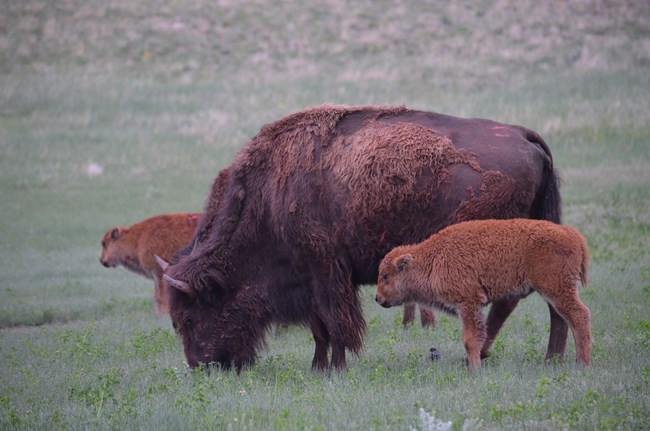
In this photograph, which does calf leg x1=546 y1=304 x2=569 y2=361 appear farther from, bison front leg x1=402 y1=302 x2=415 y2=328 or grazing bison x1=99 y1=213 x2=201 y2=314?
grazing bison x1=99 y1=213 x2=201 y2=314

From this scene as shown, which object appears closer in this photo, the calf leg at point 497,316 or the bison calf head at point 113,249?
the calf leg at point 497,316

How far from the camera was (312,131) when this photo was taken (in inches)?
402

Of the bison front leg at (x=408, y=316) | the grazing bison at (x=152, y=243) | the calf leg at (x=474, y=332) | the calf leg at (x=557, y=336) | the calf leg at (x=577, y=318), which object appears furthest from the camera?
the grazing bison at (x=152, y=243)

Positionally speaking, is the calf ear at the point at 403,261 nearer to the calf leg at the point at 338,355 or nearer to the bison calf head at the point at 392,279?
the bison calf head at the point at 392,279

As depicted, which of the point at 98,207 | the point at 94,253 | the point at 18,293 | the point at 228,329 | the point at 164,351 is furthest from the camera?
the point at 98,207

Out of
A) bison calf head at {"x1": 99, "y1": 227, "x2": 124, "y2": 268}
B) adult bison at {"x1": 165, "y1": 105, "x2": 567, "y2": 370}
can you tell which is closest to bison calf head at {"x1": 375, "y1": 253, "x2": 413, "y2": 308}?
adult bison at {"x1": 165, "y1": 105, "x2": 567, "y2": 370}

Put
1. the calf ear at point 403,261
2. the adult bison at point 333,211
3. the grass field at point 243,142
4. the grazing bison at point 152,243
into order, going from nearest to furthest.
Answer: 1. the grass field at point 243,142
2. the calf ear at point 403,261
3. the adult bison at point 333,211
4. the grazing bison at point 152,243

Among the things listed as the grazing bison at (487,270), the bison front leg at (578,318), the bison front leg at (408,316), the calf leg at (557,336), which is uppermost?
the grazing bison at (487,270)

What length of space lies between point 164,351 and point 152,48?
113ft

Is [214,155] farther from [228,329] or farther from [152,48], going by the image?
[228,329]

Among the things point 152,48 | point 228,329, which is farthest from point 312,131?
point 152,48

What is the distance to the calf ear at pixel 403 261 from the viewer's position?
29.9 feet

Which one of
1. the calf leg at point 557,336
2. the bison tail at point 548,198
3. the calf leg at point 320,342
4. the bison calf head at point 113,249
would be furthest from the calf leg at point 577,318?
the bison calf head at point 113,249

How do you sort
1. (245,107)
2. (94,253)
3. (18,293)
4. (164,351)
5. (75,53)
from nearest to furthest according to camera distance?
(164,351) < (18,293) < (94,253) < (245,107) < (75,53)
